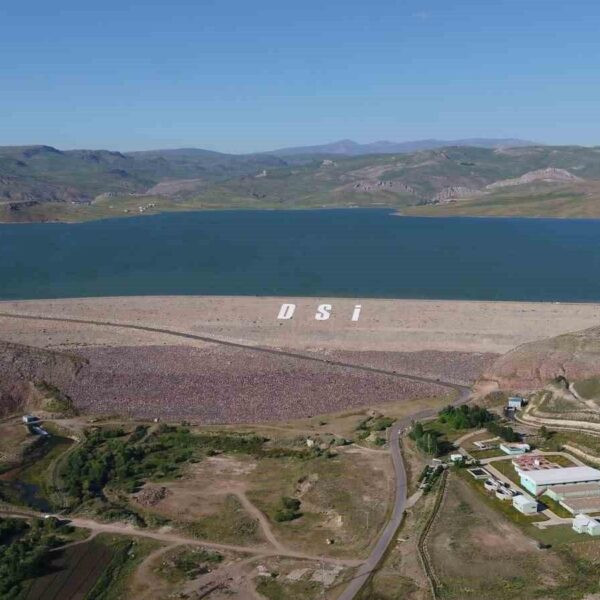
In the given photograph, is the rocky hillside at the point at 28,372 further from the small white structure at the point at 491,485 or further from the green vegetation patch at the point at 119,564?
the small white structure at the point at 491,485

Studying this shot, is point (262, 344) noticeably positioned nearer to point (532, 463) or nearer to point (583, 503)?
point (532, 463)

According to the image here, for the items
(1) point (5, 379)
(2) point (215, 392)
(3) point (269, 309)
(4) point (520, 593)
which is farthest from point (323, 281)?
(4) point (520, 593)

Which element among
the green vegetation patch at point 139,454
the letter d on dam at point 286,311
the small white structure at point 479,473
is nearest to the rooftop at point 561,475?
the small white structure at point 479,473

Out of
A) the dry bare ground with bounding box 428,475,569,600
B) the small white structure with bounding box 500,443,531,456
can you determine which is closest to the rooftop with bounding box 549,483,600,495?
the dry bare ground with bounding box 428,475,569,600

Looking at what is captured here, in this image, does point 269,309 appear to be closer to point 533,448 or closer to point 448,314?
point 448,314

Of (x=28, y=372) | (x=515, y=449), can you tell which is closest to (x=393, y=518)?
(x=515, y=449)

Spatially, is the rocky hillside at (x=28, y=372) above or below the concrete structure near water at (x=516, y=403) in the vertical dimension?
above
